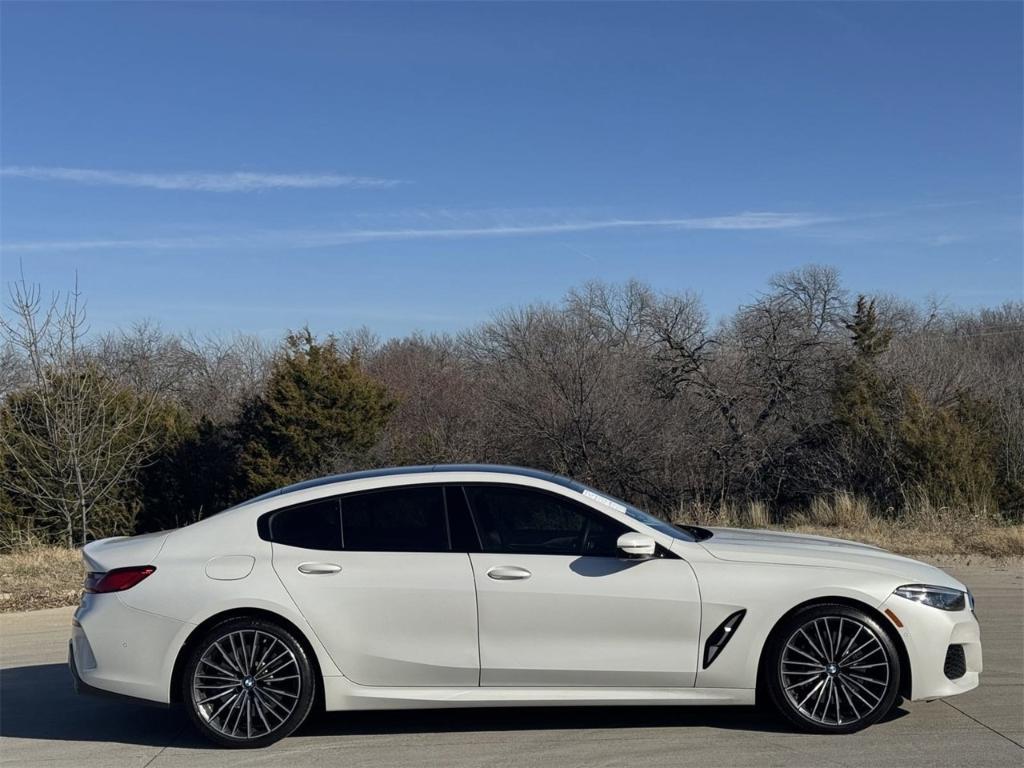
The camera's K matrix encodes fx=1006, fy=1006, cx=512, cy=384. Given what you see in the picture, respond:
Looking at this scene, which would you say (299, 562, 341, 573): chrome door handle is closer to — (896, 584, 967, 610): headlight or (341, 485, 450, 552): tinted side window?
(341, 485, 450, 552): tinted side window

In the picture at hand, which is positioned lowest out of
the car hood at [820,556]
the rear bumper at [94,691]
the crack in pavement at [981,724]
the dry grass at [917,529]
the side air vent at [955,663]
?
the crack in pavement at [981,724]

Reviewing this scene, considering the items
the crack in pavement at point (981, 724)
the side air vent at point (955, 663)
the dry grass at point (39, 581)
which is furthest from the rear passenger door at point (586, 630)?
the dry grass at point (39, 581)

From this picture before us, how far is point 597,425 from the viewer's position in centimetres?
2298

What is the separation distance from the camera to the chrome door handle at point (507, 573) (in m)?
5.51

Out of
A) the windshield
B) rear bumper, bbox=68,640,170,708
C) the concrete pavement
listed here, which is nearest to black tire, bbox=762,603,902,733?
the concrete pavement

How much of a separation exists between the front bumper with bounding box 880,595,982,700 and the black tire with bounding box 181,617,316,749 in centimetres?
323

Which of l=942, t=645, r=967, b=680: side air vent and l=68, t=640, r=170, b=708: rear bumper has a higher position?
l=68, t=640, r=170, b=708: rear bumper

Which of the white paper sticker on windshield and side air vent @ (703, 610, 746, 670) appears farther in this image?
the white paper sticker on windshield

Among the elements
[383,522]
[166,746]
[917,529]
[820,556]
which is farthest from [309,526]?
[917,529]

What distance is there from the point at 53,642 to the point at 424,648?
453cm

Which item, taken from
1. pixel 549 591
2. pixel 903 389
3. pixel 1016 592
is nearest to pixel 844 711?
pixel 549 591

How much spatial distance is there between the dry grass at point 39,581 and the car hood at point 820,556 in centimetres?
717

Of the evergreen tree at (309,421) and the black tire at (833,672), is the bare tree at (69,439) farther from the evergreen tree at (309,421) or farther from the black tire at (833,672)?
the black tire at (833,672)

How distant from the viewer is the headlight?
18.1ft
